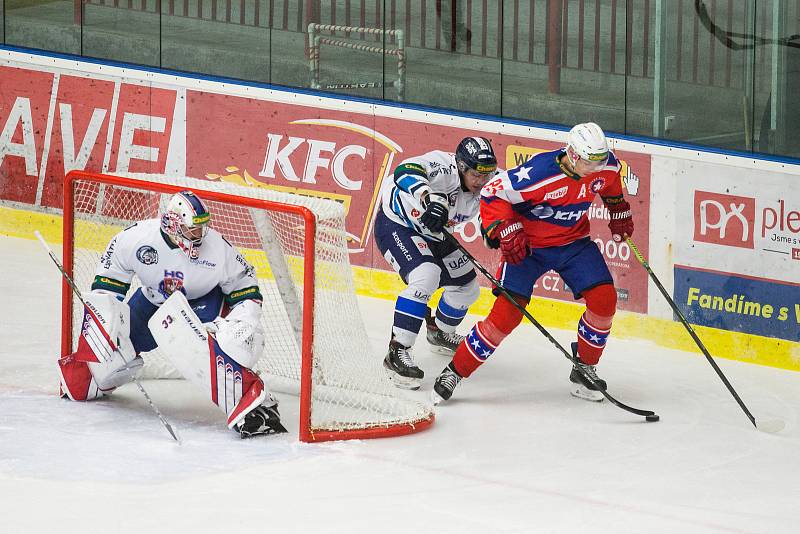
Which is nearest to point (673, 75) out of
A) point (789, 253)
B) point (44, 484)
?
point (789, 253)

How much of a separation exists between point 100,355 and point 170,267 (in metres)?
0.44

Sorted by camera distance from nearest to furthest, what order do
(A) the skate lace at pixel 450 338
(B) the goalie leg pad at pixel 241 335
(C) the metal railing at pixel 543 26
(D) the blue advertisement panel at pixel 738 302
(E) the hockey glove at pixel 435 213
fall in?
(B) the goalie leg pad at pixel 241 335 < (E) the hockey glove at pixel 435 213 < (D) the blue advertisement panel at pixel 738 302 < (A) the skate lace at pixel 450 338 < (C) the metal railing at pixel 543 26

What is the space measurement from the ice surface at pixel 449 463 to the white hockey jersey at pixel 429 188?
720 mm

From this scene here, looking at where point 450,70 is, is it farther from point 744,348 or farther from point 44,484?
point 44,484

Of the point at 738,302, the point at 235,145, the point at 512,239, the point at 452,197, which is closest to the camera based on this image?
the point at 512,239

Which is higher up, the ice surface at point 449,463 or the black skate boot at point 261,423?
the black skate boot at point 261,423

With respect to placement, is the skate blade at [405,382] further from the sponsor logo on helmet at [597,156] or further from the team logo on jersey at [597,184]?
the sponsor logo on helmet at [597,156]

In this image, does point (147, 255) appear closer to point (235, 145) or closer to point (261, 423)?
point (261, 423)

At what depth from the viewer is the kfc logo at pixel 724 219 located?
682 centimetres

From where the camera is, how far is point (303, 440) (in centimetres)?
558

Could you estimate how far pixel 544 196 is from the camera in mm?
5980

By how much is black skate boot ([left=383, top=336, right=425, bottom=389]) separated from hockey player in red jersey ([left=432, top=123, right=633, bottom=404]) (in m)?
0.27

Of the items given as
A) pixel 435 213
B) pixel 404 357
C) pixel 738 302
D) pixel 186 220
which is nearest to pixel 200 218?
pixel 186 220

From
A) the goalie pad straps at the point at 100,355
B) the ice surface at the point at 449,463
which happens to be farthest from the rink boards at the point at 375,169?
the goalie pad straps at the point at 100,355
